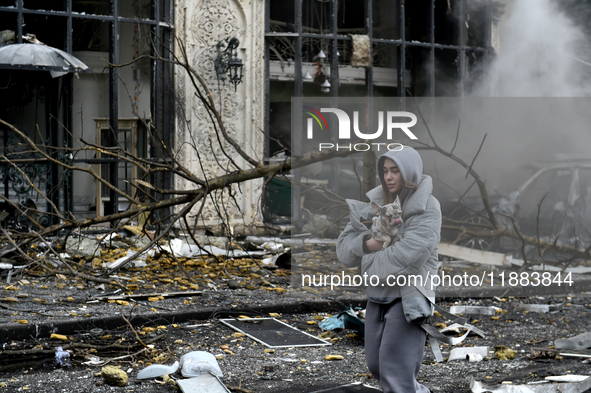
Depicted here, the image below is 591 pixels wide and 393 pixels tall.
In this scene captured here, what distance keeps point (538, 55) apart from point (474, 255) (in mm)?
7096

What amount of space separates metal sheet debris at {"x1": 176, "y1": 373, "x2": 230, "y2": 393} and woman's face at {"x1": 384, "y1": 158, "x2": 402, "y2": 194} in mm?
1782

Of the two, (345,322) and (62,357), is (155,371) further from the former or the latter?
(345,322)

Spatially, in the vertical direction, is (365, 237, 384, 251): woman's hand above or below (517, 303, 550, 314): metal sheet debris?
above

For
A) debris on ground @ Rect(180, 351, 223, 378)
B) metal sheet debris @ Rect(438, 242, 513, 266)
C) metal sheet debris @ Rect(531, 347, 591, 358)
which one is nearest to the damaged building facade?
metal sheet debris @ Rect(438, 242, 513, 266)

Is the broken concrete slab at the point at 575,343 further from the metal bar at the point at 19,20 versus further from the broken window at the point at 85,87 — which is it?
the metal bar at the point at 19,20

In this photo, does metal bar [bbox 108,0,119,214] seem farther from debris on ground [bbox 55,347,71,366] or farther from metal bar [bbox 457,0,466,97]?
metal bar [bbox 457,0,466,97]

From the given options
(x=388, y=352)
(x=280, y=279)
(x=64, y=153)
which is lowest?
(x=280, y=279)

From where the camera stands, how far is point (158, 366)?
4.84 m

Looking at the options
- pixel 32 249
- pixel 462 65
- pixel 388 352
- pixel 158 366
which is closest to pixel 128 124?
pixel 32 249

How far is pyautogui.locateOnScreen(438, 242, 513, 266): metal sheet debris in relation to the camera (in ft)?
24.2

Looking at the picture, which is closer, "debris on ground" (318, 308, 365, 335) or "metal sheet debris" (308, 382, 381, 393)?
"metal sheet debris" (308, 382, 381, 393)

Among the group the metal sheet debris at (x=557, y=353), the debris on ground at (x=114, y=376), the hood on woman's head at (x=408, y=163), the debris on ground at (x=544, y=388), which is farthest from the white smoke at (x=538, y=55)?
the debris on ground at (x=114, y=376)

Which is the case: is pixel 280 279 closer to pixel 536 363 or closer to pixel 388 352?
pixel 536 363

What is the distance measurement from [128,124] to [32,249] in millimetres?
6325
